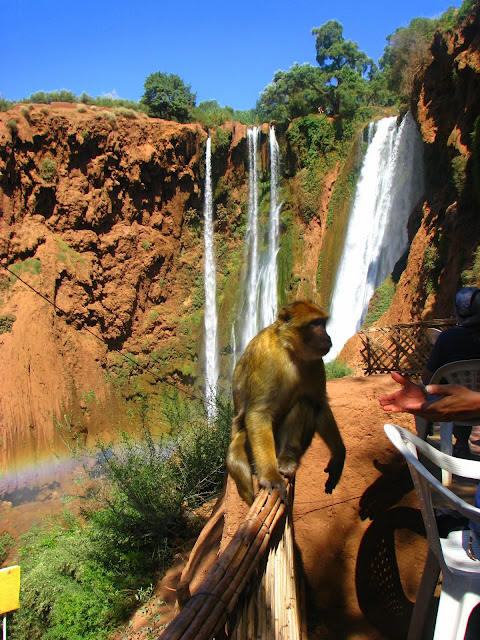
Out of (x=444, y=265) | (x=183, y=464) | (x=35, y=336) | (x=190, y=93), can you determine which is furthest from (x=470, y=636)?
(x=190, y=93)

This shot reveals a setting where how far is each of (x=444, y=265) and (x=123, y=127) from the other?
57.3ft

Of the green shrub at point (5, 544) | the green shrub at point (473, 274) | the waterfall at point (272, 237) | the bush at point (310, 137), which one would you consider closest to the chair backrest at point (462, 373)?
the green shrub at point (473, 274)

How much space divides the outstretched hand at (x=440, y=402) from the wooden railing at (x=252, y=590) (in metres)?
0.81

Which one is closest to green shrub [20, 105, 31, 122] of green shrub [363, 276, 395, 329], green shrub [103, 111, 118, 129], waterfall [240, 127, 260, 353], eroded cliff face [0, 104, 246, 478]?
eroded cliff face [0, 104, 246, 478]

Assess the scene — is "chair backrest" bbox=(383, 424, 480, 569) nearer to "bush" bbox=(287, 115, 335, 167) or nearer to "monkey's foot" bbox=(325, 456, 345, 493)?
"monkey's foot" bbox=(325, 456, 345, 493)

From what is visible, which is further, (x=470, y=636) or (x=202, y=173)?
(x=202, y=173)

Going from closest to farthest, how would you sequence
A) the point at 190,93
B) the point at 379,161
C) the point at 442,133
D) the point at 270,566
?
1. the point at 270,566
2. the point at 442,133
3. the point at 379,161
4. the point at 190,93

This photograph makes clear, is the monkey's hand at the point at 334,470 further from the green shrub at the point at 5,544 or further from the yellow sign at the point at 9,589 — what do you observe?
the green shrub at the point at 5,544

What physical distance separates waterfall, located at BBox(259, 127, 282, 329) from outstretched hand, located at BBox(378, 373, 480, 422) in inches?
931

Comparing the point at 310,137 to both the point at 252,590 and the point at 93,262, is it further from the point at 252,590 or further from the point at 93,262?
the point at 252,590

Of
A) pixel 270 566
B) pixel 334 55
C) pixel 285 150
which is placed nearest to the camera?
pixel 270 566

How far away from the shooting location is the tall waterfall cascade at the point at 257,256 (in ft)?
84.5

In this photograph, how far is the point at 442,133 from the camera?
15.2m

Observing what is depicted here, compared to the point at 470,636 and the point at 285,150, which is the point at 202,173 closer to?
the point at 285,150
